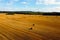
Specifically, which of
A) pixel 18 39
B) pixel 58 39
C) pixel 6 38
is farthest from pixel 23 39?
pixel 58 39

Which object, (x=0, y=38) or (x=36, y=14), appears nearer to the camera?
(x=0, y=38)

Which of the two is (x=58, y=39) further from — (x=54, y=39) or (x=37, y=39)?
(x=37, y=39)

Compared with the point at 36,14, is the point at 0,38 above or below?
above

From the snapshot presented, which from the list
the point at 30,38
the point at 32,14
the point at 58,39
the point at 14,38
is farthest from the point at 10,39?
the point at 32,14

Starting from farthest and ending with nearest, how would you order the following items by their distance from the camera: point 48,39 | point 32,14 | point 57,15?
point 32,14 → point 57,15 → point 48,39

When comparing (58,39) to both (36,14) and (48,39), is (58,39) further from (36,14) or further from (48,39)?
(36,14)

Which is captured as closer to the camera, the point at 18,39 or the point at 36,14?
the point at 18,39

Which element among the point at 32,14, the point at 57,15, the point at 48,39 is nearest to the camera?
the point at 48,39

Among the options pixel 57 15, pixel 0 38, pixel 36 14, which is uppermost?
pixel 0 38

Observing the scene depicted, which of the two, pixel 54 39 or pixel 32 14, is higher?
pixel 54 39
